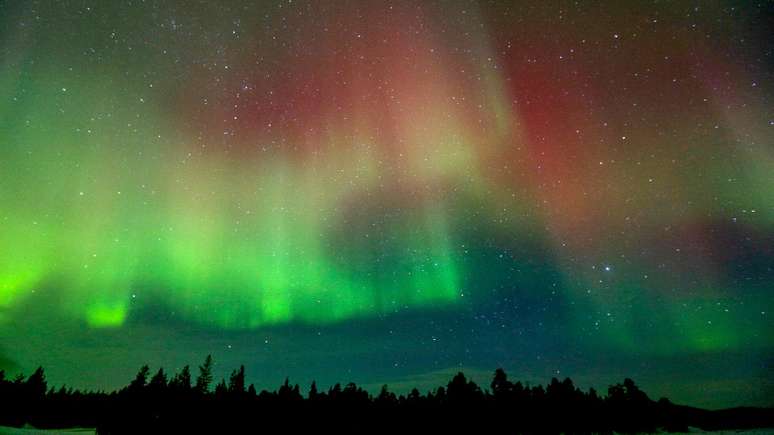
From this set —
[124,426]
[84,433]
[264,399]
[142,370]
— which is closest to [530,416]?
[264,399]

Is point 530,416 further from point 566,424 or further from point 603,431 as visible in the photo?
point 603,431

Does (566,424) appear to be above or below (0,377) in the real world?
below

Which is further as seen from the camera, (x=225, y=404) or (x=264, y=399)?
(x=264, y=399)

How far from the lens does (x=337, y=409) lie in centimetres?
8706

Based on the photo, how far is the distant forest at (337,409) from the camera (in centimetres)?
7550

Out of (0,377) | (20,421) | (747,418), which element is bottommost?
(747,418)

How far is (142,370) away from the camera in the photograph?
94.1 m

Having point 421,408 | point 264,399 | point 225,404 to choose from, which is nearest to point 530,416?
point 421,408

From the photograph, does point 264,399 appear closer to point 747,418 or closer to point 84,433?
point 84,433

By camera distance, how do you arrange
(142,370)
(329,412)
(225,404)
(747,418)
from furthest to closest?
(747,418)
(142,370)
(329,412)
(225,404)

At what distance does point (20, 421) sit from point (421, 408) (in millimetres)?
85432

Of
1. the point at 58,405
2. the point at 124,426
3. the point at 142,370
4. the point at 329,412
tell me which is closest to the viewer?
the point at 124,426

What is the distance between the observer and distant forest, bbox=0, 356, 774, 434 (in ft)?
248

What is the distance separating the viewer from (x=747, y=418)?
134m
